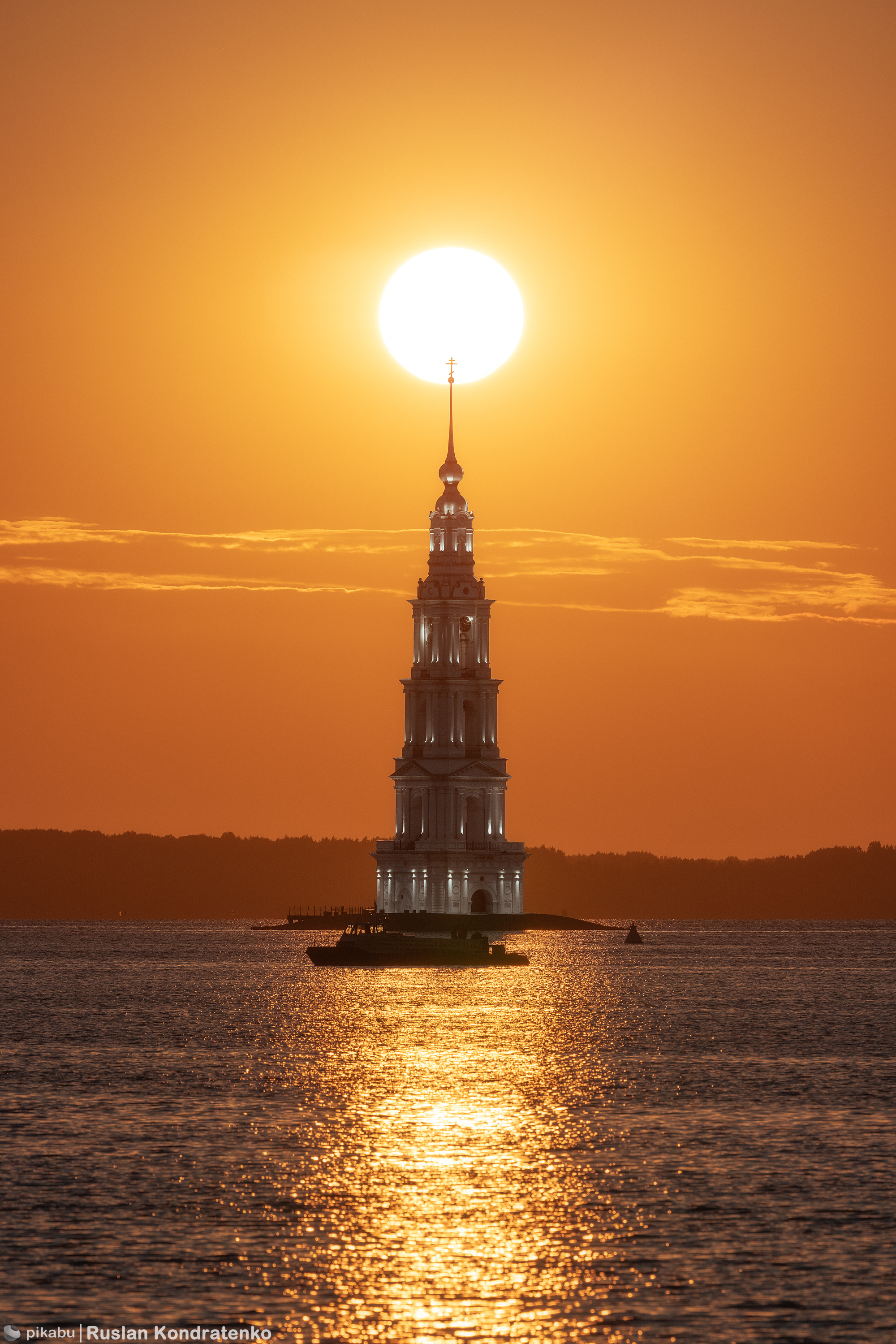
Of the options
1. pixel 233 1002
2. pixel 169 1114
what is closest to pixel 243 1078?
pixel 169 1114

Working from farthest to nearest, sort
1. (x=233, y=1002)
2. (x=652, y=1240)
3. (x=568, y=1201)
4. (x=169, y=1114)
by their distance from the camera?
(x=233, y=1002) → (x=169, y=1114) → (x=568, y=1201) → (x=652, y=1240)

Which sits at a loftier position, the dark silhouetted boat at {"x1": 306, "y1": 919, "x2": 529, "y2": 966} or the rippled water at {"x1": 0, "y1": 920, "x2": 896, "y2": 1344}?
the dark silhouetted boat at {"x1": 306, "y1": 919, "x2": 529, "y2": 966}

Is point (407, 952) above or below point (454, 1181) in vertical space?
above

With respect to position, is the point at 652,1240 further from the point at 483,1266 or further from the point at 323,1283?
the point at 323,1283

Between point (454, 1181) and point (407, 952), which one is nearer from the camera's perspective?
point (454, 1181)
